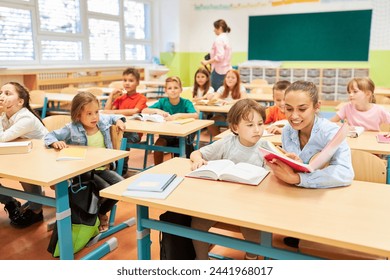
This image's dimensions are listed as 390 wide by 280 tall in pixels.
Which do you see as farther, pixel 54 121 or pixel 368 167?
pixel 54 121

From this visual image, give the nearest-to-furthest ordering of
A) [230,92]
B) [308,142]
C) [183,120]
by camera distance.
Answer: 1. [308,142]
2. [183,120]
3. [230,92]

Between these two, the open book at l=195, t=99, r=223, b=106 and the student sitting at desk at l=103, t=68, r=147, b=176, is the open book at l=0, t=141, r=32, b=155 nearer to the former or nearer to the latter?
the student sitting at desk at l=103, t=68, r=147, b=176

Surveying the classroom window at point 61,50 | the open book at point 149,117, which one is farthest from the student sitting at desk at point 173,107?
the classroom window at point 61,50

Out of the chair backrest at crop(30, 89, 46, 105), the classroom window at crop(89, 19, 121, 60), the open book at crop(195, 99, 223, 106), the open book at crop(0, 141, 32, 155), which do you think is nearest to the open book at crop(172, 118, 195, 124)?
the open book at crop(195, 99, 223, 106)

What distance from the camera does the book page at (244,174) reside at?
159 cm

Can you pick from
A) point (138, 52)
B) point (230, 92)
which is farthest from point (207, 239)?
point (138, 52)

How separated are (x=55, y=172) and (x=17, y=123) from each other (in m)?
0.91

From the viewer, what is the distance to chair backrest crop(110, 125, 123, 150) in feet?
8.34

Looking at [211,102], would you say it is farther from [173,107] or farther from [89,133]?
[89,133]

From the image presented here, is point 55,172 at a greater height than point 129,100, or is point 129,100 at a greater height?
point 129,100

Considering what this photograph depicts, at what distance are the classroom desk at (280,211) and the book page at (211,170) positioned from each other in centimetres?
3

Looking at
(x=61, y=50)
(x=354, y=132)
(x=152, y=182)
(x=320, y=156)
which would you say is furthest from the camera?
(x=61, y=50)

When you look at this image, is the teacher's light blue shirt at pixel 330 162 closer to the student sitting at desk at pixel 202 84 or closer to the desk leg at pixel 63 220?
the desk leg at pixel 63 220

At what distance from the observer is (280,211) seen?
4.30ft
